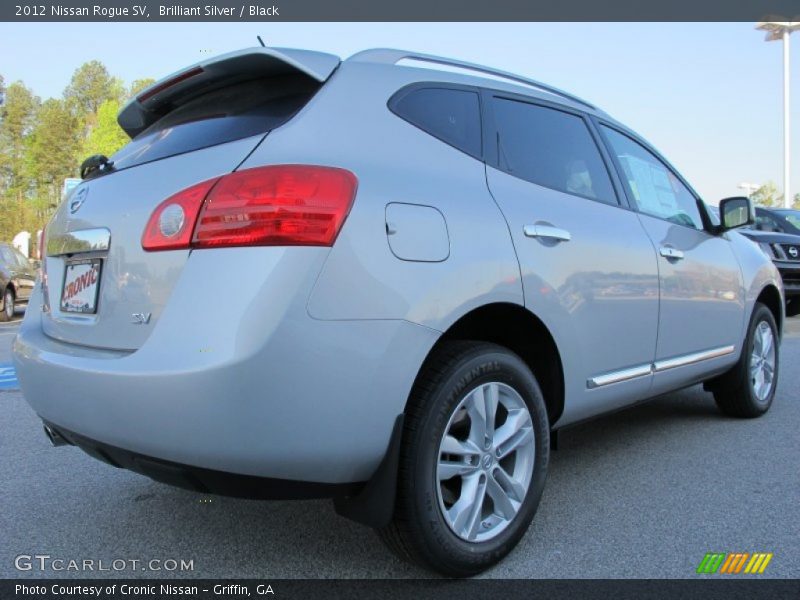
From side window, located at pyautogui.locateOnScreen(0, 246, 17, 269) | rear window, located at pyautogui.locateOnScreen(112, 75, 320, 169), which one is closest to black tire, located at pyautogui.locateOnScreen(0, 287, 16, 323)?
side window, located at pyautogui.locateOnScreen(0, 246, 17, 269)

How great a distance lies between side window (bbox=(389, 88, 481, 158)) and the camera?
2.31 meters

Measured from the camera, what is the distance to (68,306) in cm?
232

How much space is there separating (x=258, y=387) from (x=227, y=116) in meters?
1.02

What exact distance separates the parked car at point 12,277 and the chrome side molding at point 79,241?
1236cm

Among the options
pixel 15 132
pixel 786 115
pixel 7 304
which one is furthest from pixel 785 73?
pixel 15 132

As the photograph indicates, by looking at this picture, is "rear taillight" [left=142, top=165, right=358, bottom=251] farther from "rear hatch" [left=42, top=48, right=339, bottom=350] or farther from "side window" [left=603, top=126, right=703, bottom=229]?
"side window" [left=603, top=126, right=703, bottom=229]

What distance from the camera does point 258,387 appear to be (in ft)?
5.66

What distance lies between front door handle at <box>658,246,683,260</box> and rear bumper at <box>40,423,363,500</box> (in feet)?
6.92

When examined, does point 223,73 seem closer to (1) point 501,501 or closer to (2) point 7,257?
(1) point 501,501

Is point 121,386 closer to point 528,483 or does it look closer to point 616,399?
point 528,483

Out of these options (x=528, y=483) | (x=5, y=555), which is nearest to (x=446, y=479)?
(x=528, y=483)

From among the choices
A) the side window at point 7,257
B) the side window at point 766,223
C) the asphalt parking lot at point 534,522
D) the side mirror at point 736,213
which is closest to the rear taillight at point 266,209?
the asphalt parking lot at point 534,522

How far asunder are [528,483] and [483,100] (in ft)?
4.87

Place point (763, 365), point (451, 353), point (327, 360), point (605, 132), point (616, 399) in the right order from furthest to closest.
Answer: point (763, 365), point (605, 132), point (616, 399), point (451, 353), point (327, 360)
